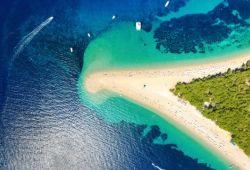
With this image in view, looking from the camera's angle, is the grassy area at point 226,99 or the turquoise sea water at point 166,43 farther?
the turquoise sea water at point 166,43

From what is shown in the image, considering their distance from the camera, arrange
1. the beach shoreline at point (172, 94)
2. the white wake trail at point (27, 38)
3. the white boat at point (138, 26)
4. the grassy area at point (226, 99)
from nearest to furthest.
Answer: the grassy area at point (226, 99)
the beach shoreline at point (172, 94)
the white wake trail at point (27, 38)
the white boat at point (138, 26)

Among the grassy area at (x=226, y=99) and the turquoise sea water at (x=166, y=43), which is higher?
the turquoise sea water at (x=166, y=43)

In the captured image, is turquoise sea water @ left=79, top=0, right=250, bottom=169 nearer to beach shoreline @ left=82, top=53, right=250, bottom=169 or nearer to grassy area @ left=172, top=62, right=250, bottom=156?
beach shoreline @ left=82, top=53, right=250, bottom=169

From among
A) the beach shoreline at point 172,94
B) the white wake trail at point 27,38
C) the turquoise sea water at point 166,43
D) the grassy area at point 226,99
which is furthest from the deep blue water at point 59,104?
the grassy area at point 226,99

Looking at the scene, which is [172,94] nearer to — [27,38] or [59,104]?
[59,104]

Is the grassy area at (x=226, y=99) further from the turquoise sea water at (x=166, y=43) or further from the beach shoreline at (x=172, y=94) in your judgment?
the turquoise sea water at (x=166, y=43)

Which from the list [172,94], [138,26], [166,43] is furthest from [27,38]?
[172,94]

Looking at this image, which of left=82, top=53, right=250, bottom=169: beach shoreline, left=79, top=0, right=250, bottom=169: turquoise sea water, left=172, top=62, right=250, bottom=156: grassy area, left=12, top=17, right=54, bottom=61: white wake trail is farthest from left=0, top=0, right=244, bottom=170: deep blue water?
left=172, top=62, right=250, bottom=156: grassy area
